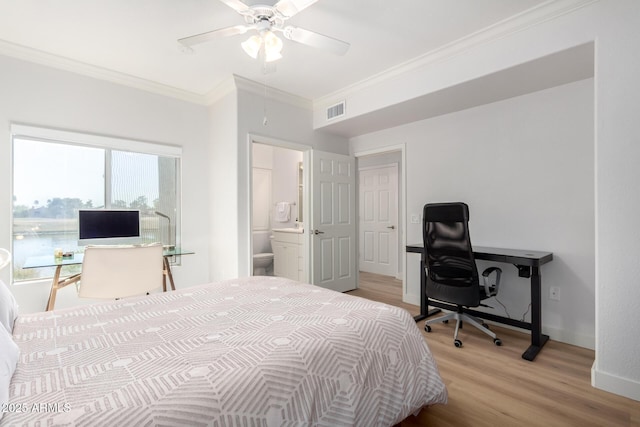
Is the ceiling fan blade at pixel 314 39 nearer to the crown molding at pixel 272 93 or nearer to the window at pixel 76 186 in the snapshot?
the crown molding at pixel 272 93

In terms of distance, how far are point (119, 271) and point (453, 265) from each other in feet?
9.30

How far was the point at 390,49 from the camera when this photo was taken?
2.68 meters

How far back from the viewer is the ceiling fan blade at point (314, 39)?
77.1 inches

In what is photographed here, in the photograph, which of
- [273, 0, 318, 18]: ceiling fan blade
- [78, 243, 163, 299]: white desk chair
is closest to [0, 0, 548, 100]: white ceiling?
[273, 0, 318, 18]: ceiling fan blade

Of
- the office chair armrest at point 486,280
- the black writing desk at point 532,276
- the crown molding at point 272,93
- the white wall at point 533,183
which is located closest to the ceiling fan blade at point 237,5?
the crown molding at point 272,93

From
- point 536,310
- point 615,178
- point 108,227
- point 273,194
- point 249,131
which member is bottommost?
point 536,310

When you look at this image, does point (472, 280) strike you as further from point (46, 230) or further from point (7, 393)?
point (46, 230)

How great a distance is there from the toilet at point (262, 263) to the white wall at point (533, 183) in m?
2.65

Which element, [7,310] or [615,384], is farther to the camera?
[615,384]

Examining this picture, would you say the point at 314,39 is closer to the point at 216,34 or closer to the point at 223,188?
the point at 216,34

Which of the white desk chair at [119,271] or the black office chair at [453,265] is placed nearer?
the white desk chair at [119,271]

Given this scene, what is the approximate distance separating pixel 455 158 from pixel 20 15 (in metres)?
3.94

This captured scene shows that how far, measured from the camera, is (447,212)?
267 cm

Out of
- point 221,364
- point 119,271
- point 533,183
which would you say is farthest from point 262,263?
point 221,364
